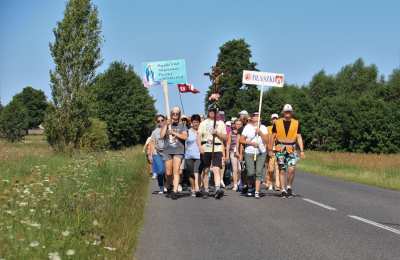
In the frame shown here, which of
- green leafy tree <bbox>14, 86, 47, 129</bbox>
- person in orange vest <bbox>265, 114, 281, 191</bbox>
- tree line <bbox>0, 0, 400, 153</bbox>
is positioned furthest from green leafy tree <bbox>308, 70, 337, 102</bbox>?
person in orange vest <bbox>265, 114, 281, 191</bbox>

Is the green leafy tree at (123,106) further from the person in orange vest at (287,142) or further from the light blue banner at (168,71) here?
the person in orange vest at (287,142)

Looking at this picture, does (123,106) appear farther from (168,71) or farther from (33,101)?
(33,101)

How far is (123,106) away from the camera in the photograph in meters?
71.6

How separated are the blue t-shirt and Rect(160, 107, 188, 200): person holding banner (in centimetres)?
22

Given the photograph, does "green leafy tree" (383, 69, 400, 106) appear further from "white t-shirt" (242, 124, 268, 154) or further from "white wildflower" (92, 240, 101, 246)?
"white wildflower" (92, 240, 101, 246)

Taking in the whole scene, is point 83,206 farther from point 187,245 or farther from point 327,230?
point 327,230

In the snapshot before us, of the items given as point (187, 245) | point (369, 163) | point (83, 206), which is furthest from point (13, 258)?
point (369, 163)

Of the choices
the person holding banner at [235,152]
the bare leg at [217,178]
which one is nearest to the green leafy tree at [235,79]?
the person holding banner at [235,152]

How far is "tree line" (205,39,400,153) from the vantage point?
226 ft

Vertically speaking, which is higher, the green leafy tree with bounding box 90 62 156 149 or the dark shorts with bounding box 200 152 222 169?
the green leafy tree with bounding box 90 62 156 149

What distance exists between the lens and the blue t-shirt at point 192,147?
12875mm

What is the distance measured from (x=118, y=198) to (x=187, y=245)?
11.0 feet

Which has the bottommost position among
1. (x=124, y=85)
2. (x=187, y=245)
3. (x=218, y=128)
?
(x=187, y=245)

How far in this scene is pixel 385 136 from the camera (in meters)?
68.9
